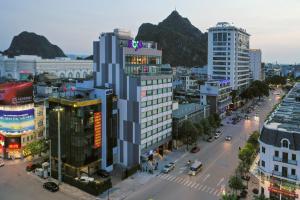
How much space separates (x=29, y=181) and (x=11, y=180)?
4200 millimetres

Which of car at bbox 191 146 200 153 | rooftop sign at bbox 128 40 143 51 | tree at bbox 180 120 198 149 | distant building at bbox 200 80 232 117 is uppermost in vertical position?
rooftop sign at bbox 128 40 143 51

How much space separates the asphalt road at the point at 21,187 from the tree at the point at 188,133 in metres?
40.2

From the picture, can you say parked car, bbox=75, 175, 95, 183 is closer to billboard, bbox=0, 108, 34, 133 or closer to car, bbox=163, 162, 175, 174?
car, bbox=163, 162, 175, 174

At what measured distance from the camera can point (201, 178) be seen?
65188 mm

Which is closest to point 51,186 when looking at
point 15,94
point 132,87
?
point 132,87

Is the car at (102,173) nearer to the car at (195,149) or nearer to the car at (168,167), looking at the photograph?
the car at (168,167)

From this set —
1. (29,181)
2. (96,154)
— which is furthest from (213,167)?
(29,181)

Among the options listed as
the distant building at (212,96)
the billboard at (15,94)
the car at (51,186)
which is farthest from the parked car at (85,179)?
the distant building at (212,96)

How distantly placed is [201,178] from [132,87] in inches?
1070

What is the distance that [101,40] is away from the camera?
75.0 m

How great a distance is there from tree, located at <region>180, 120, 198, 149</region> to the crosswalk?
19.9 m

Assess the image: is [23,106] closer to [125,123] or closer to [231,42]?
[125,123]

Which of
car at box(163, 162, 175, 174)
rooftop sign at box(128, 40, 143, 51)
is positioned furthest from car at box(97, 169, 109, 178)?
rooftop sign at box(128, 40, 143, 51)

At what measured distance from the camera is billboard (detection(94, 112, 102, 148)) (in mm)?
66938
